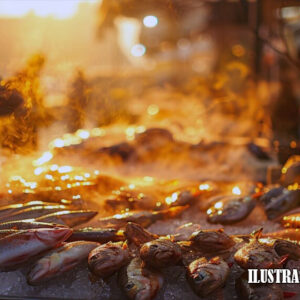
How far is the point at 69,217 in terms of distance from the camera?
3.39m

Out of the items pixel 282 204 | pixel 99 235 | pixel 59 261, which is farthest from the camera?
pixel 282 204

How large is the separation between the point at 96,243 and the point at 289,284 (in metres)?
1.49

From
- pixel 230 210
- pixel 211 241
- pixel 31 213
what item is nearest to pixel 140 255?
pixel 211 241

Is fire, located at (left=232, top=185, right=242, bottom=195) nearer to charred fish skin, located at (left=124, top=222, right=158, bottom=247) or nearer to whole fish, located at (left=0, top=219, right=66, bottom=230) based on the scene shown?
charred fish skin, located at (left=124, top=222, right=158, bottom=247)

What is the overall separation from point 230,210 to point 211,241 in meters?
0.93

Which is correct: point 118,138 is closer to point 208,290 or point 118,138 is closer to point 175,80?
point 208,290

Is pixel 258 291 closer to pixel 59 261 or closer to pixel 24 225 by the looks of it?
pixel 59 261

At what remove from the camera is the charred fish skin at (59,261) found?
8.39 feet

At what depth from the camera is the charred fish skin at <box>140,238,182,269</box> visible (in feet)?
8.44

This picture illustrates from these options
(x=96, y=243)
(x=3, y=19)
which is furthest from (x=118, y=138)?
(x=3, y=19)

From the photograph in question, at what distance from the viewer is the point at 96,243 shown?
9.46 ft

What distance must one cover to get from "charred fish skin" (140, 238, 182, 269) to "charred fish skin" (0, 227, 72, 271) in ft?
2.24

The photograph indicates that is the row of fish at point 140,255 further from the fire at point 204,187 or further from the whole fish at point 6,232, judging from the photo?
the fire at point 204,187

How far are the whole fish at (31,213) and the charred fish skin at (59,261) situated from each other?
70 cm
